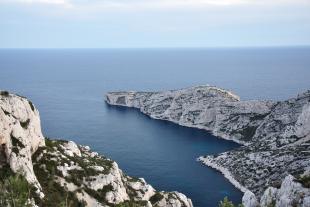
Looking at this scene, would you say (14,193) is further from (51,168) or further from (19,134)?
(51,168)

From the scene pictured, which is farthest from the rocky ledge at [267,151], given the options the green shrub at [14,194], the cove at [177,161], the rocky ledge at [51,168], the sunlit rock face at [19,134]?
the green shrub at [14,194]

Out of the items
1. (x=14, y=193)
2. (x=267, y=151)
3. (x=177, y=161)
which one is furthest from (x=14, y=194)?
(x=177, y=161)

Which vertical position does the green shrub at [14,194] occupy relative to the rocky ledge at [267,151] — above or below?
above

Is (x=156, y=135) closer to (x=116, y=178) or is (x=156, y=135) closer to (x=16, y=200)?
(x=116, y=178)

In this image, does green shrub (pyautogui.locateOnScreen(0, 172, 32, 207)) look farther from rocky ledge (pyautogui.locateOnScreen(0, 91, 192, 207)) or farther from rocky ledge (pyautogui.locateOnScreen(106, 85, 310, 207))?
rocky ledge (pyautogui.locateOnScreen(106, 85, 310, 207))

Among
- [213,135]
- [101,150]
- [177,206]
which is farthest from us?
[213,135]

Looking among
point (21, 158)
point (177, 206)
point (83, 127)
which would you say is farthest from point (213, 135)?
point (21, 158)

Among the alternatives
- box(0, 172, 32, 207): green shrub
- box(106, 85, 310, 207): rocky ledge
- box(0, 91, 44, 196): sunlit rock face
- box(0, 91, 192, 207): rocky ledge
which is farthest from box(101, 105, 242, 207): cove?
box(0, 172, 32, 207): green shrub

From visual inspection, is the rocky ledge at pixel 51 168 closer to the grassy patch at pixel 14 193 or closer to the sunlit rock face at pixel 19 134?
the sunlit rock face at pixel 19 134
